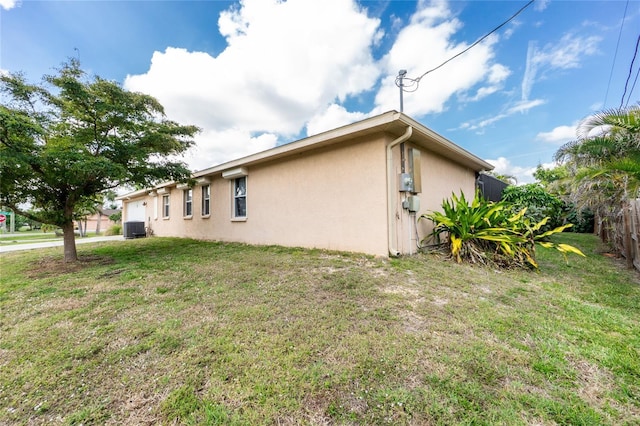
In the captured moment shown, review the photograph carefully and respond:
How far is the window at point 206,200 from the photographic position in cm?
952

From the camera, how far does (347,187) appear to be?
5590 millimetres

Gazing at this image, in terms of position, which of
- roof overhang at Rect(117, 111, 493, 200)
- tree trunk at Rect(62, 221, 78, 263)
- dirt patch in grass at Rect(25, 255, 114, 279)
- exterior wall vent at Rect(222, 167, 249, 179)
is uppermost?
roof overhang at Rect(117, 111, 493, 200)

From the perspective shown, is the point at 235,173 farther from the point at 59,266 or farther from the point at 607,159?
the point at 607,159

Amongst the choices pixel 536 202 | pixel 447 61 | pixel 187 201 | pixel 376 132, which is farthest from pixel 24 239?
pixel 536 202

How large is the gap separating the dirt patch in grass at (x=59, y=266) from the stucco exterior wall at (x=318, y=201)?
339cm

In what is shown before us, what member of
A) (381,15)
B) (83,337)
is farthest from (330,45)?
(83,337)

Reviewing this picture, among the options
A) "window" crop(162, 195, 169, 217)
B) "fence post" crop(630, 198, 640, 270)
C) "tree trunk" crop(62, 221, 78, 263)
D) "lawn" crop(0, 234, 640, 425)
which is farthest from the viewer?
"window" crop(162, 195, 169, 217)

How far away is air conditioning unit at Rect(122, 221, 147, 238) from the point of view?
1266 cm

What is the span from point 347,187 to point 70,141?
5968mm

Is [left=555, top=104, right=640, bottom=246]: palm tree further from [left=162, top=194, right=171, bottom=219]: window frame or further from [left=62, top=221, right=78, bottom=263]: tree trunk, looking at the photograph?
[left=162, top=194, right=171, bottom=219]: window frame

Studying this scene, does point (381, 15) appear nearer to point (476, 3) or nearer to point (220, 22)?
point (476, 3)

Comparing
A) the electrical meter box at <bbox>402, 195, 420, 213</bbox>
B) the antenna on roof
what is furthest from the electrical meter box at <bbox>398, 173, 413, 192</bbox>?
the antenna on roof

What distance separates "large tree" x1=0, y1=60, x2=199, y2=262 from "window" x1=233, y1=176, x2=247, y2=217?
2.31 m

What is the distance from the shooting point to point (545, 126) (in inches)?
356
